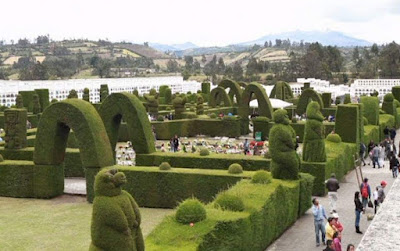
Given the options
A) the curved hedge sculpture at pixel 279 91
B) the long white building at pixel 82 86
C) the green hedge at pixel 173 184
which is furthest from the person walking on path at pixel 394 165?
the long white building at pixel 82 86

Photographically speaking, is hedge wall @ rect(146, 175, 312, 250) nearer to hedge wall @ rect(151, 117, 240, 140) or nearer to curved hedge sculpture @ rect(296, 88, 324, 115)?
hedge wall @ rect(151, 117, 240, 140)

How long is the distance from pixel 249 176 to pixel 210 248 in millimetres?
7643

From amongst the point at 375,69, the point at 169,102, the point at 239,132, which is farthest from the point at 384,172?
the point at 375,69

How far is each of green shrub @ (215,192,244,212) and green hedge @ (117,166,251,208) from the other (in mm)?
5362

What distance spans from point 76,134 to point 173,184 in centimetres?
424

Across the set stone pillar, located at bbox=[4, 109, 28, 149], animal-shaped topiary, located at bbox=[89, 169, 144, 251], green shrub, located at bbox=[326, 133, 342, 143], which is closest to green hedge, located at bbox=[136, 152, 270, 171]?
stone pillar, located at bbox=[4, 109, 28, 149]

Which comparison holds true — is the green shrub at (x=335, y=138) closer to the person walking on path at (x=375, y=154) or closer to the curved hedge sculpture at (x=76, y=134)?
the person walking on path at (x=375, y=154)

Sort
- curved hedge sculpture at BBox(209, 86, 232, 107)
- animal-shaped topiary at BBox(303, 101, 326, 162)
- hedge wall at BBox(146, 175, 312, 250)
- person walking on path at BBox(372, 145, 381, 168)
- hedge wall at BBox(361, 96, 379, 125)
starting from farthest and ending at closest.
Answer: curved hedge sculpture at BBox(209, 86, 232, 107) → hedge wall at BBox(361, 96, 379, 125) → person walking on path at BBox(372, 145, 381, 168) → animal-shaped topiary at BBox(303, 101, 326, 162) → hedge wall at BBox(146, 175, 312, 250)

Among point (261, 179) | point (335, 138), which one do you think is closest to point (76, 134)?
point (261, 179)

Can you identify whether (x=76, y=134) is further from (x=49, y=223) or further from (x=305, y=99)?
(x=305, y=99)

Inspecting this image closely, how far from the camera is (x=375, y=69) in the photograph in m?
102

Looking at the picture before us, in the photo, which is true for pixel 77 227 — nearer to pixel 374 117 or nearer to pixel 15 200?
pixel 15 200

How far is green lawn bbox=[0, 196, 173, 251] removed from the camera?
1623 centimetres

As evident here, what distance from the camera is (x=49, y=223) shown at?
1852cm
